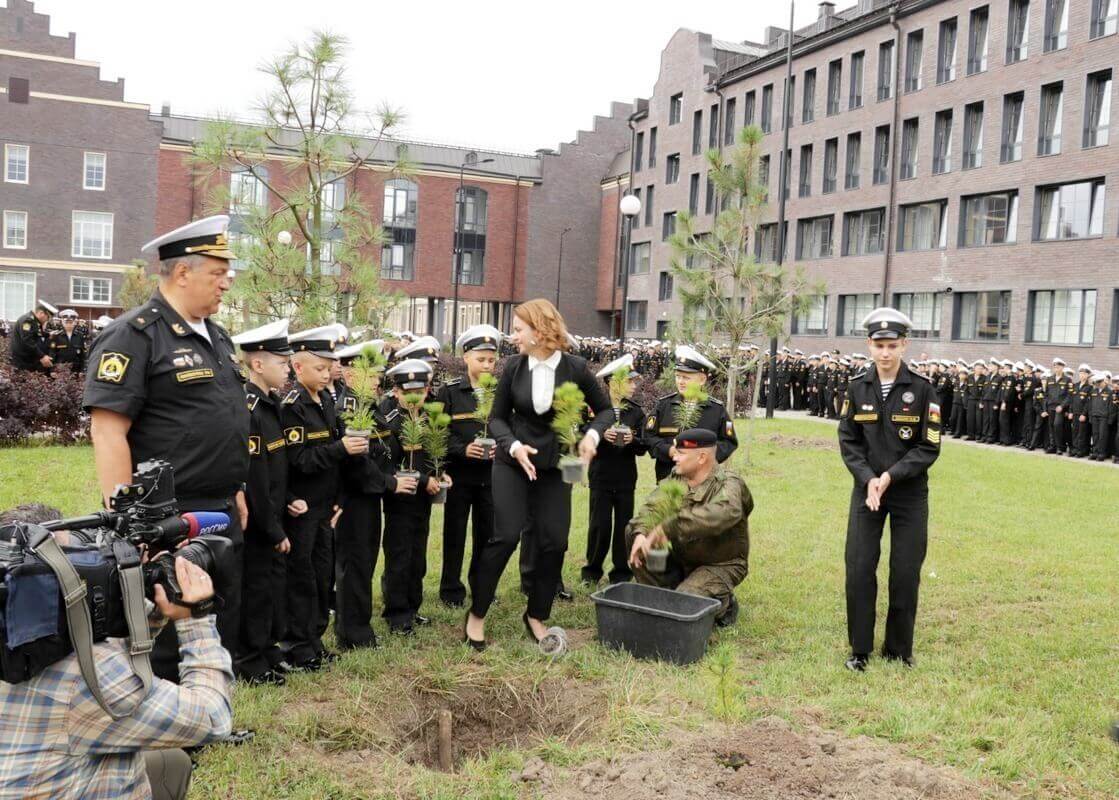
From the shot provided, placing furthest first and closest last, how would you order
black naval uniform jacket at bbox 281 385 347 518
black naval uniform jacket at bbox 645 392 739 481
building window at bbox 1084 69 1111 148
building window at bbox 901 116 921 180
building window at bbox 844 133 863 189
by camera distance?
building window at bbox 844 133 863 189
building window at bbox 901 116 921 180
building window at bbox 1084 69 1111 148
black naval uniform jacket at bbox 645 392 739 481
black naval uniform jacket at bbox 281 385 347 518

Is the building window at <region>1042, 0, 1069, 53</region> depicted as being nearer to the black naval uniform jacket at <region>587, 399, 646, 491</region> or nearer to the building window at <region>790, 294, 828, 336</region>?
the building window at <region>790, 294, 828, 336</region>

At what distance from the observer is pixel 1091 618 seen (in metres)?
7.15

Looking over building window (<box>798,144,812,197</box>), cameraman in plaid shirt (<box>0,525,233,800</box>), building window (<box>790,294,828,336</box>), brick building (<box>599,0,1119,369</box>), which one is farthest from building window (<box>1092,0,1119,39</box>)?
cameraman in plaid shirt (<box>0,525,233,800</box>)

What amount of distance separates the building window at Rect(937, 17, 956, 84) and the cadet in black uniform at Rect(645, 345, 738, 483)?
31.6 m

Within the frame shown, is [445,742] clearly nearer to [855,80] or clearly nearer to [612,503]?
[612,503]

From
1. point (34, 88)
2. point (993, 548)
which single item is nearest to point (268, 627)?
point (993, 548)

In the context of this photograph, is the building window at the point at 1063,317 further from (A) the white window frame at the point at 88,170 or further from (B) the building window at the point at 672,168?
(A) the white window frame at the point at 88,170

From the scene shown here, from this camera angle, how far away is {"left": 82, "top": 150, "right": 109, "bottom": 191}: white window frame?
164ft

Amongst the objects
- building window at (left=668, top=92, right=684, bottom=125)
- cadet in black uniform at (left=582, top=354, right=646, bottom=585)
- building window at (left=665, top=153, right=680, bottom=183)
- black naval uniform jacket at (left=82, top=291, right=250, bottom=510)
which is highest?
building window at (left=668, top=92, right=684, bottom=125)

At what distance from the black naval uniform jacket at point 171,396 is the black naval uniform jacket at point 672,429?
4028 mm

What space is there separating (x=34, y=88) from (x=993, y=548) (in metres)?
53.3

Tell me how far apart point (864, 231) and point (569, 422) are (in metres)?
35.5

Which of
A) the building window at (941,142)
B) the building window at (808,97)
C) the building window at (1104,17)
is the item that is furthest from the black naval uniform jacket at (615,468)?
the building window at (808,97)

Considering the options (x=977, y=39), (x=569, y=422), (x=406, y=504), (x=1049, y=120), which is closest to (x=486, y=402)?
(x=406, y=504)
